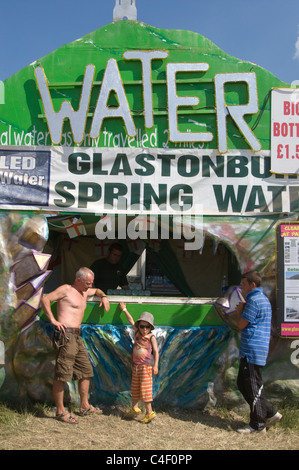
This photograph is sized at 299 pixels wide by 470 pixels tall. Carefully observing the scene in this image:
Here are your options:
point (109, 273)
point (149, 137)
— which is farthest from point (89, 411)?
point (149, 137)

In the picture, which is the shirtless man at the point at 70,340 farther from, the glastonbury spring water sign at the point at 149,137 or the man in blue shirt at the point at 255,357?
the man in blue shirt at the point at 255,357

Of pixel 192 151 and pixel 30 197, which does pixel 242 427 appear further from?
pixel 30 197

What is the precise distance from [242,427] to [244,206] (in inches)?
104

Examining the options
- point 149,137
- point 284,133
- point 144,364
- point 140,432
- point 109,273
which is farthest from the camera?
point 109,273

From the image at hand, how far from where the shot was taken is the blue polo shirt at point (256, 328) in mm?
4742

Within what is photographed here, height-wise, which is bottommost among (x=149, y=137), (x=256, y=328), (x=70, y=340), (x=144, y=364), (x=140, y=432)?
(x=140, y=432)

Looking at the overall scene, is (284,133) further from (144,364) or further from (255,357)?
(144,364)

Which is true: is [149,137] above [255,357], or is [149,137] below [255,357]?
above

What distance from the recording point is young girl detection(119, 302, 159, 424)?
16.3 ft

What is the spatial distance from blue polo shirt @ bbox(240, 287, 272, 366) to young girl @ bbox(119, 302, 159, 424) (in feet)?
3.47

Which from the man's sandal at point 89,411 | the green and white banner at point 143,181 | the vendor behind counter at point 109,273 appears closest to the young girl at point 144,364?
the man's sandal at point 89,411

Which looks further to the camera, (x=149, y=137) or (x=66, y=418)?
(x=149, y=137)

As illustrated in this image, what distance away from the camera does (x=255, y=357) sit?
15.6 feet

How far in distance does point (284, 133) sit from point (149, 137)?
1.75 meters
